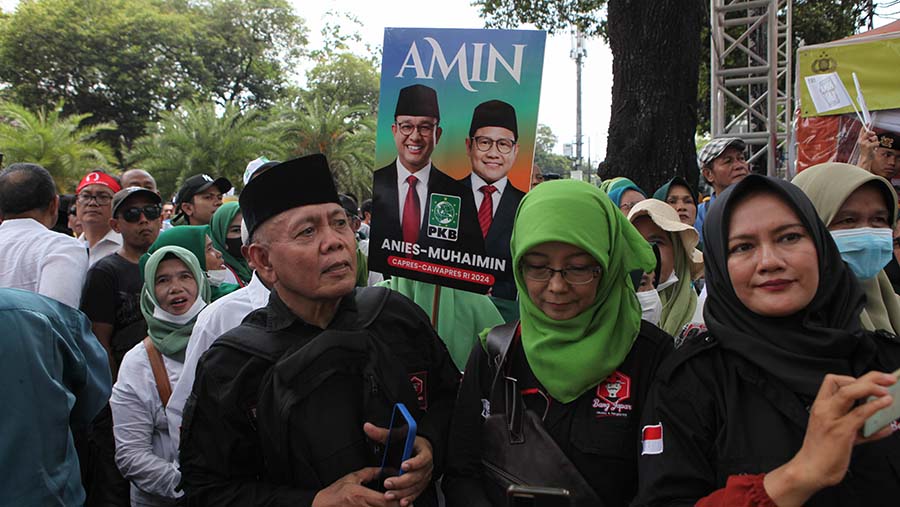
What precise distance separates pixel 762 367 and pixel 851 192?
2.92ft

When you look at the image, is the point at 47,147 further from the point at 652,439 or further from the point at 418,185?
the point at 652,439

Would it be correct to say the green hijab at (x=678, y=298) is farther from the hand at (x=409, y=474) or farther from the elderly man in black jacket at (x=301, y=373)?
the hand at (x=409, y=474)

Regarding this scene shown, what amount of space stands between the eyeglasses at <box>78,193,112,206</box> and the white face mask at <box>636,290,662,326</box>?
413 cm

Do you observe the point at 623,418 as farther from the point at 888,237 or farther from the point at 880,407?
the point at 888,237

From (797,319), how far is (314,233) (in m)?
1.39

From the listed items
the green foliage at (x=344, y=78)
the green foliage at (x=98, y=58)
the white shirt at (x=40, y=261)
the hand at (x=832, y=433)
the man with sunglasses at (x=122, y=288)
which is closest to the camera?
the hand at (x=832, y=433)

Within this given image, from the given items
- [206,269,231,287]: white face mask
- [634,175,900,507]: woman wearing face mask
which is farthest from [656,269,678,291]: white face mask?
[206,269,231,287]: white face mask

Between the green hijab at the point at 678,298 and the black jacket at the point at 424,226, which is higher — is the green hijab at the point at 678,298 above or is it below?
below

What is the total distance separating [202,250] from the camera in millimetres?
4082

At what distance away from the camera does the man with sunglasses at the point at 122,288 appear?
377 centimetres

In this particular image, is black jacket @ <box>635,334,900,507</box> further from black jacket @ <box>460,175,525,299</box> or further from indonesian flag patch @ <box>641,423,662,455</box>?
black jacket @ <box>460,175,525,299</box>

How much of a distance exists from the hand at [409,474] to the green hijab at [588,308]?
42 cm

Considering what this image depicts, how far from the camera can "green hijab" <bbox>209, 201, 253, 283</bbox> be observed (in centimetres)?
442

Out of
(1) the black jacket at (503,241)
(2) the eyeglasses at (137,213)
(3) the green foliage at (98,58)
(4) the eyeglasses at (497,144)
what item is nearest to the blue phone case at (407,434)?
(1) the black jacket at (503,241)
